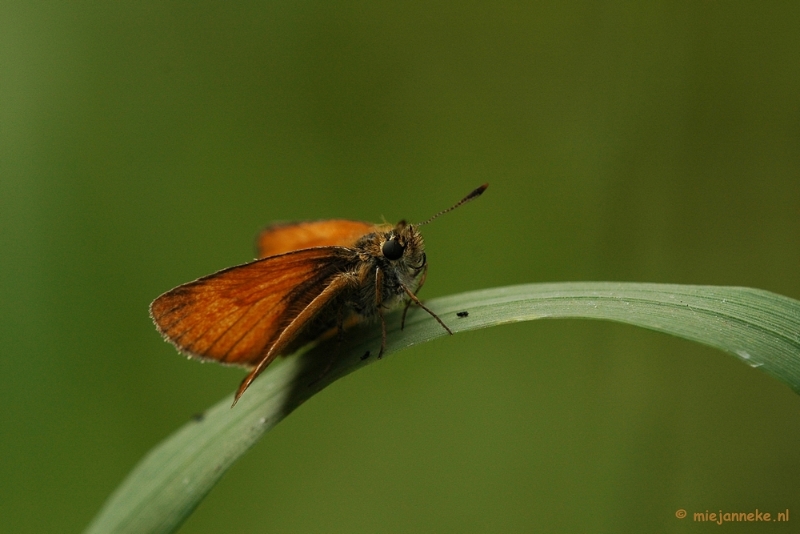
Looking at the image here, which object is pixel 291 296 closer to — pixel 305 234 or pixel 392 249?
pixel 392 249

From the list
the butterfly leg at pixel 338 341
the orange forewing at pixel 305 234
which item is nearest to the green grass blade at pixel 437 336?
the butterfly leg at pixel 338 341

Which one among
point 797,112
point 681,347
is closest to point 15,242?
point 681,347

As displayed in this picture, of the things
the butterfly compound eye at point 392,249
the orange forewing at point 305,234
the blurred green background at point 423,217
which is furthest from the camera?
the blurred green background at point 423,217

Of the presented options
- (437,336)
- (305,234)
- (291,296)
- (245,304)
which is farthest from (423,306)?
(305,234)

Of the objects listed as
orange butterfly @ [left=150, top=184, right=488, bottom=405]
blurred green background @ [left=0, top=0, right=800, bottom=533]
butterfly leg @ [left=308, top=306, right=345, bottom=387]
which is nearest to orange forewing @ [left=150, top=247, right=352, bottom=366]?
orange butterfly @ [left=150, top=184, right=488, bottom=405]

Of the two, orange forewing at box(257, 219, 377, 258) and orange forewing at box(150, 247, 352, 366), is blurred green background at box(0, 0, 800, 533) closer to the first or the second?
orange forewing at box(257, 219, 377, 258)

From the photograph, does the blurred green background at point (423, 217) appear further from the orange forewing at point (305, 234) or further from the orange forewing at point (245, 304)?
the orange forewing at point (245, 304)
